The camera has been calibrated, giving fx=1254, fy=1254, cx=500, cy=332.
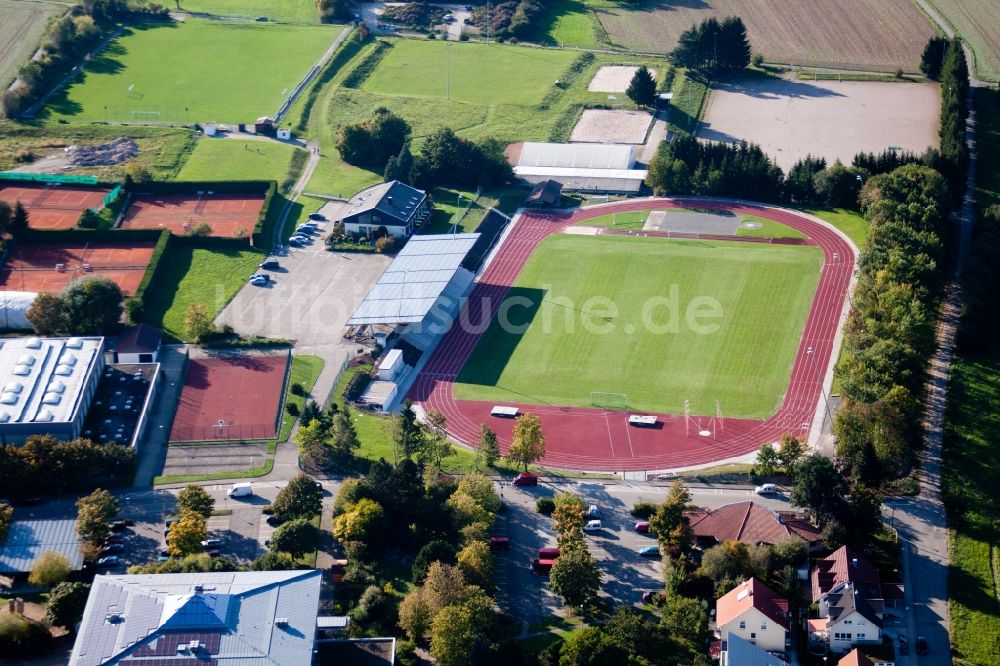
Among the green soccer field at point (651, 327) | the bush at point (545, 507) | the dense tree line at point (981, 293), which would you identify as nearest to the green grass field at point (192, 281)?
the green soccer field at point (651, 327)

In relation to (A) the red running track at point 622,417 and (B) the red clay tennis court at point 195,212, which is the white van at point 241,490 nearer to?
(A) the red running track at point 622,417

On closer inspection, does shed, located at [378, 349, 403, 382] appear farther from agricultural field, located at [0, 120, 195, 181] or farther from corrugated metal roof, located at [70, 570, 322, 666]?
agricultural field, located at [0, 120, 195, 181]

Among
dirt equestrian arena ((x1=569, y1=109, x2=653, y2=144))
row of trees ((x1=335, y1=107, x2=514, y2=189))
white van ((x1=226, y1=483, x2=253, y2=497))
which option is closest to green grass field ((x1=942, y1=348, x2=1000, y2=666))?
white van ((x1=226, y1=483, x2=253, y2=497))

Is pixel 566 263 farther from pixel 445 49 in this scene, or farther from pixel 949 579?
pixel 445 49

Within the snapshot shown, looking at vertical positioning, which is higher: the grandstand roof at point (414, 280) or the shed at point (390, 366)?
the grandstand roof at point (414, 280)

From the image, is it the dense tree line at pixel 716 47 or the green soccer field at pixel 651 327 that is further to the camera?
the dense tree line at pixel 716 47

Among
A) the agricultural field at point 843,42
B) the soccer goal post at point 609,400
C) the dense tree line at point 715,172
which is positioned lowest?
the soccer goal post at point 609,400
